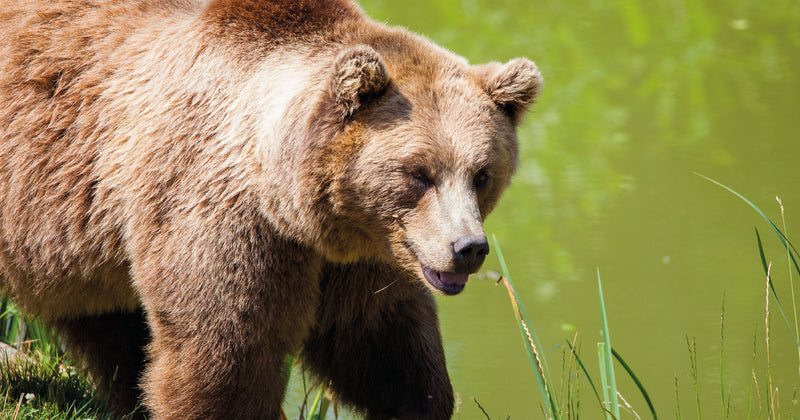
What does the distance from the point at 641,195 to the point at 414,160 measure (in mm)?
6232

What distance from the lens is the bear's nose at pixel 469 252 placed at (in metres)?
3.67

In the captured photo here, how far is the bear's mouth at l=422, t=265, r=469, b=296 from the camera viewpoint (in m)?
3.88

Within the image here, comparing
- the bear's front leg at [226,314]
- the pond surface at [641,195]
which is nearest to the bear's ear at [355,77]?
the bear's front leg at [226,314]

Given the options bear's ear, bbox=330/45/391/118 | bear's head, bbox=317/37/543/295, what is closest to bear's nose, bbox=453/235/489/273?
bear's head, bbox=317/37/543/295

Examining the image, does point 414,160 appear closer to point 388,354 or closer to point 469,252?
point 469,252

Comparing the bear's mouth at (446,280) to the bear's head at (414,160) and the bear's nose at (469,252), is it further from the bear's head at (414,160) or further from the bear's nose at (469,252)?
the bear's nose at (469,252)

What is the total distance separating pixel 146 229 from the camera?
4.18 metres

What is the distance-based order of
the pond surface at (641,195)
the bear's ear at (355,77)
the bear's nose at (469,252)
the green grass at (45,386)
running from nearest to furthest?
the bear's nose at (469,252) < the bear's ear at (355,77) < the green grass at (45,386) < the pond surface at (641,195)

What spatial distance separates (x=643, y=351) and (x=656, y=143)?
3539 mm

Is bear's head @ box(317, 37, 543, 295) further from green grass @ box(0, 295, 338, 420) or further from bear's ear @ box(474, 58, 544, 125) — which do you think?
green grass @ box(0, 295, 338, 420)

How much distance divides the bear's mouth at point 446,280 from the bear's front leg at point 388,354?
57 centimetres

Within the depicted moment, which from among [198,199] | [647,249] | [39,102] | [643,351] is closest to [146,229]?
[198,199]

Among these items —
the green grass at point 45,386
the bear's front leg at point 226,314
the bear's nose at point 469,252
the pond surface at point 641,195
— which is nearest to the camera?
the bear's nose at point 469,252

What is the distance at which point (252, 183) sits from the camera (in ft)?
13.2
